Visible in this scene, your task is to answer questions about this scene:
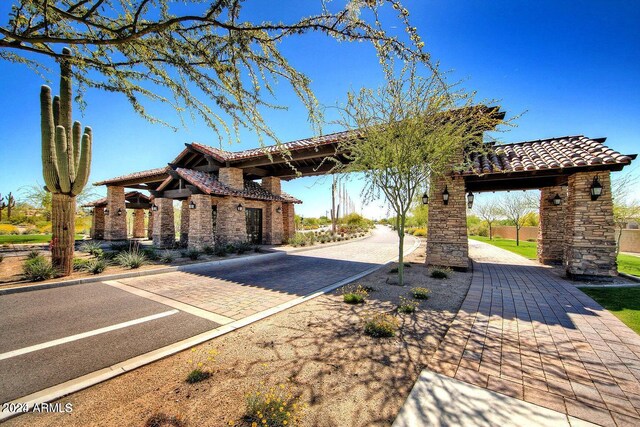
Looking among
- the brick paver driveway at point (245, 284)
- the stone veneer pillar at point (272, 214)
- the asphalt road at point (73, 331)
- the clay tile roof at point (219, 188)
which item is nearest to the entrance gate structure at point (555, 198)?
the brick paver driveway at point (245, 284)

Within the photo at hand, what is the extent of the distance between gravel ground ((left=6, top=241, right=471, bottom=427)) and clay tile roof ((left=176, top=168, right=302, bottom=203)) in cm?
998

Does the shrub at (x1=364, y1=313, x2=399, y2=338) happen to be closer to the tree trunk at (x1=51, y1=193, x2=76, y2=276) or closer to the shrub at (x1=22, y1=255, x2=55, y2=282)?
the shrub at (x1=22, y1=255, x2=55, y2=282)

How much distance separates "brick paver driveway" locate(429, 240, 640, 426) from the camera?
2.48m

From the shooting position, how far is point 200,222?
12.8m

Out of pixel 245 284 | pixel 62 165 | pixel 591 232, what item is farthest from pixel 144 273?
pixel 591 232

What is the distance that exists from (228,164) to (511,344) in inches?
579

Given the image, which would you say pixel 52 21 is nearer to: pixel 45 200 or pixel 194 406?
pixel 194 406

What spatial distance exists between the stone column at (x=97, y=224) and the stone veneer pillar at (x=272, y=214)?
49.3ft

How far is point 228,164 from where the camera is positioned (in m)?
14.5

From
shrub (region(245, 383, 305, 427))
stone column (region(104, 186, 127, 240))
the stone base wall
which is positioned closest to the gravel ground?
shrub (region(245, 383, 305, 427))

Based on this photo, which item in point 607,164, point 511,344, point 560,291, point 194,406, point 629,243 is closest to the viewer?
point 194,406

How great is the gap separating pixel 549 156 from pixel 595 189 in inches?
67.6

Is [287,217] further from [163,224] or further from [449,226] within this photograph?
[449,226]

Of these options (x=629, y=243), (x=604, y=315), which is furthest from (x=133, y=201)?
(x=629, y=243)
